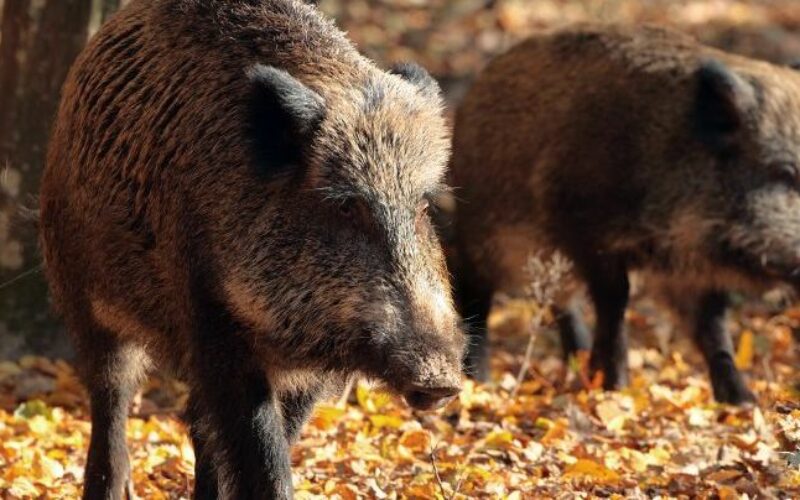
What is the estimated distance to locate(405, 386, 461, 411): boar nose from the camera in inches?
181

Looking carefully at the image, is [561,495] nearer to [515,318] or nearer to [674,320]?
[674,320]

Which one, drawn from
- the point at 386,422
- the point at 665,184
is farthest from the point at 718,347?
the point at 386,422

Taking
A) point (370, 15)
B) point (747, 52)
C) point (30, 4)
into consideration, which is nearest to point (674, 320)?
point (30, 4)

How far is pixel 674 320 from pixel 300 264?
190 inches

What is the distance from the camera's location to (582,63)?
935 cm

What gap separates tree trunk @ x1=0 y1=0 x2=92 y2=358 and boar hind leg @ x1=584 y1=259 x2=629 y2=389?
3175mm

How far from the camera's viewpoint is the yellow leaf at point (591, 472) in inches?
240

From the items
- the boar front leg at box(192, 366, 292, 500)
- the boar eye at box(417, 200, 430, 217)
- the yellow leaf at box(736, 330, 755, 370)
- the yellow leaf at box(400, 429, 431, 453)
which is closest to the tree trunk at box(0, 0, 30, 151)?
the yellow leaf at box(400, 429, 431, 453)

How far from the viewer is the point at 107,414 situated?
601 centimetres

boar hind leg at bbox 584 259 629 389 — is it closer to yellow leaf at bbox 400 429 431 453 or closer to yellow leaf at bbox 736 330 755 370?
yellow leaf at bbox 736 330 755 370

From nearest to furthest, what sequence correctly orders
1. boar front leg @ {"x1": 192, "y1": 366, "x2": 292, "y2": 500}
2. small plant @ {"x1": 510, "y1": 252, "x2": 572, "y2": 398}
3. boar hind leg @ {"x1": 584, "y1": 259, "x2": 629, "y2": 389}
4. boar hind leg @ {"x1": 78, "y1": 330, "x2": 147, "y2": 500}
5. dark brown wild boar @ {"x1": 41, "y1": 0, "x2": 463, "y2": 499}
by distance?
dark brown wild boar @ {"x1": 41, "y1": 0, "x2": 463, "y2": 499} < boar front leg @ {"x1": 192, "y1": 366, "x2": 292, "y2": 500} < boar hind leg @ {"x1": 78, "y1": 330, "x2": 147, "y2": 500} < small plant @ {"x1": 510, "y1": 252, "x2": 572, "y2": 398} < boar hind leg @ {"x1": 584, "y1": 259, "x2": 629, "y2": 389}

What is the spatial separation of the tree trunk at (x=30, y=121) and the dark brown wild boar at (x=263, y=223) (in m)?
1.97

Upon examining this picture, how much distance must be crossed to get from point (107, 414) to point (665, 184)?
13.6ft

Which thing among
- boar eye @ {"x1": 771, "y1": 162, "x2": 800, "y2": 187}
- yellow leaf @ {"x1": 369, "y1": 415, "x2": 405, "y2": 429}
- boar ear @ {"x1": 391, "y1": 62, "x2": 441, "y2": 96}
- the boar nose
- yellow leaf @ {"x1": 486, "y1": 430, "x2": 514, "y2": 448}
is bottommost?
yellow leaf @ {"x1": 369, "y1": 415, "x2": 405, "y2": 429}
